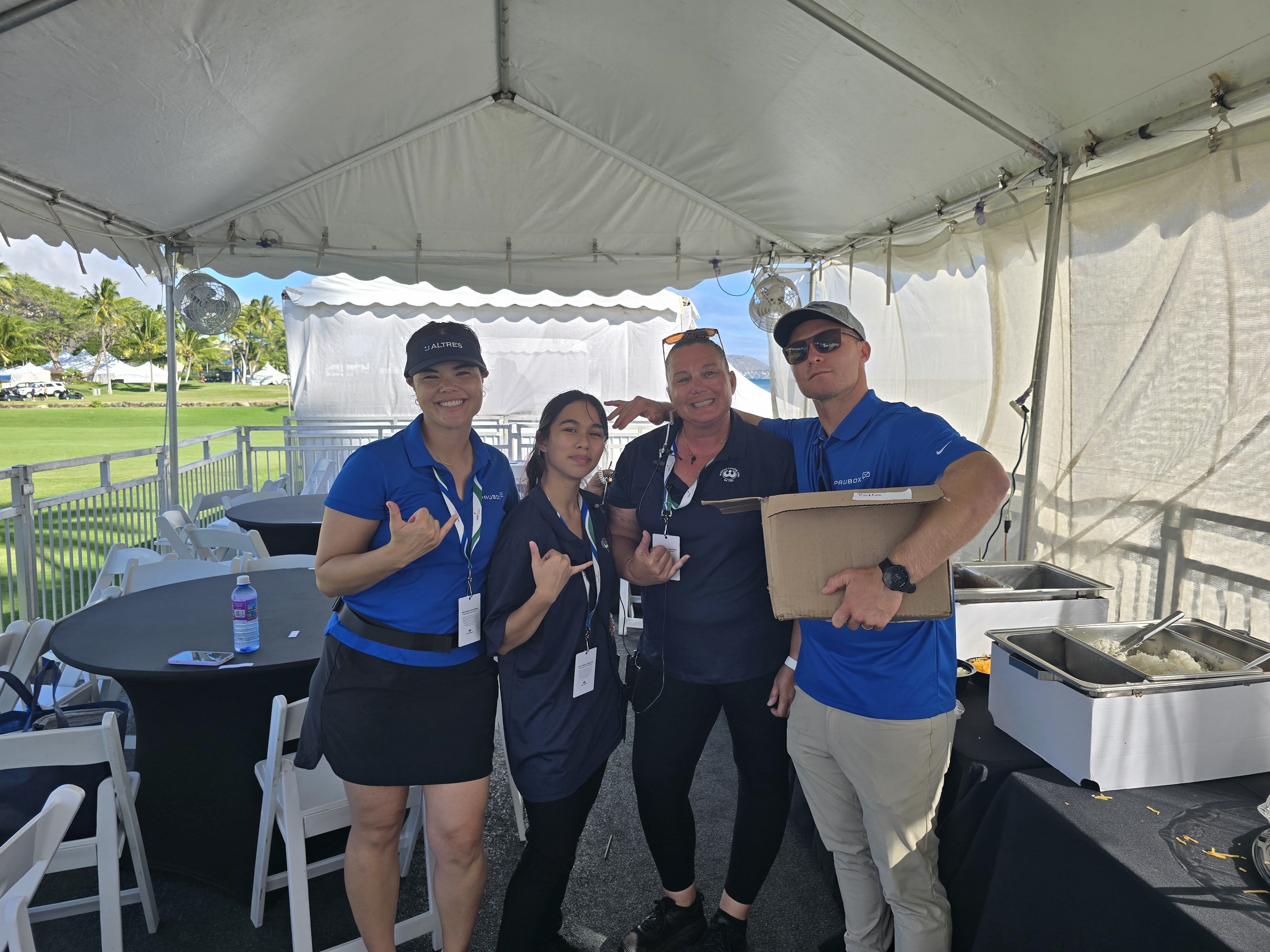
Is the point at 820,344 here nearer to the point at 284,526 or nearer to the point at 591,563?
the point at 591,563

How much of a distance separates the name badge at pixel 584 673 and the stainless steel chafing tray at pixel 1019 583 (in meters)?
1.24

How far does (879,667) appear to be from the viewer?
5.44 feet

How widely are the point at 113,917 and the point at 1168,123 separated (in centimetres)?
397

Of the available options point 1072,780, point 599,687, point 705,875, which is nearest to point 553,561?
point 599,687

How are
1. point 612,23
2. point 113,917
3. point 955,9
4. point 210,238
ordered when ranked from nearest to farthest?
point 113,917, point 955,9, point 612,23, point 210,238

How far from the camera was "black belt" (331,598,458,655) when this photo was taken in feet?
5.65

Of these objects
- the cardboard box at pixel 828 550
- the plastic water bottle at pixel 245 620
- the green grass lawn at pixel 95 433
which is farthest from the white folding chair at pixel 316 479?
the cardboard box at pixel 828 550

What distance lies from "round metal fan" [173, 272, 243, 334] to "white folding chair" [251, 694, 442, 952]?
3.79 meters

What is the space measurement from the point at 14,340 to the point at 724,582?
61.5 meters

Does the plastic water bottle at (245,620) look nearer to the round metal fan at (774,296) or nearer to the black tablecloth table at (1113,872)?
the black tablecloth table at (1113,872)

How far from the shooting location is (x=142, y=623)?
259 centimetres

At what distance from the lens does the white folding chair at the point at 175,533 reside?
4.50 metres

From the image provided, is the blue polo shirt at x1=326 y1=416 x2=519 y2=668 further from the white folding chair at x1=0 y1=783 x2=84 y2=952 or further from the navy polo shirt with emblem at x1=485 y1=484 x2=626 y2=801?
the white folding chair at x1=0 y1=783 x2=84 y2=952

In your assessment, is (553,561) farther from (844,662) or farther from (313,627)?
(313,627)
